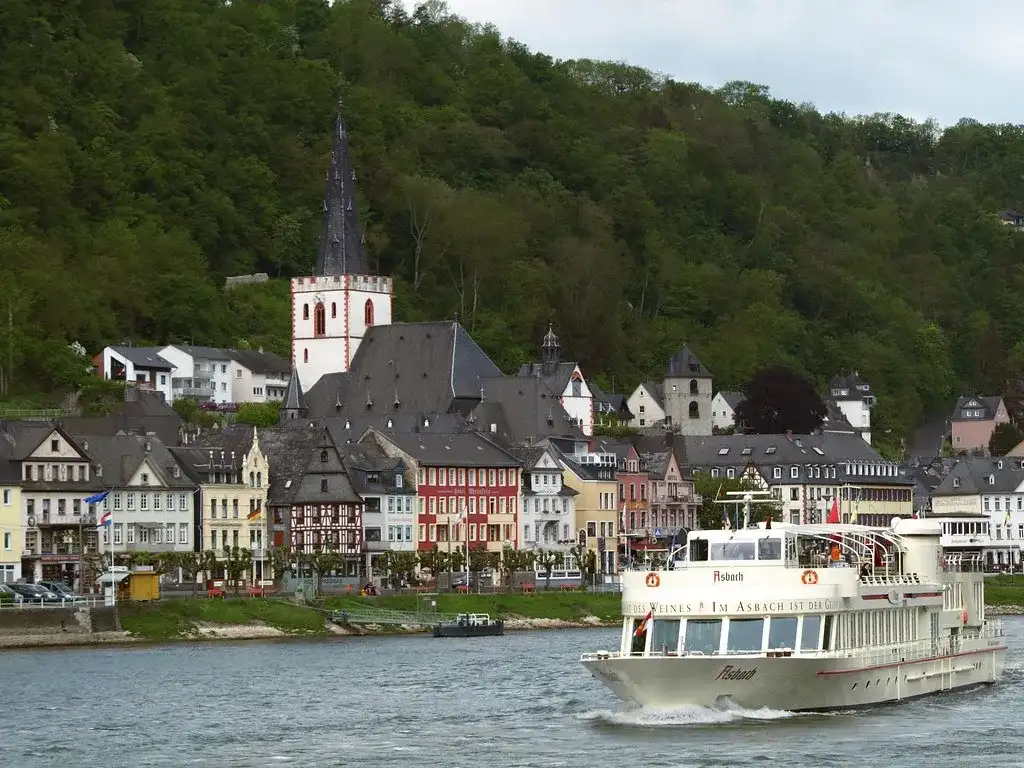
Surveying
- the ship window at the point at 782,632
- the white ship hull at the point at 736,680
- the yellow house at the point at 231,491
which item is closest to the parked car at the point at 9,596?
the yellow house at the point at 231,491

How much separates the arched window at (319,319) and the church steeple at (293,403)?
13.3m

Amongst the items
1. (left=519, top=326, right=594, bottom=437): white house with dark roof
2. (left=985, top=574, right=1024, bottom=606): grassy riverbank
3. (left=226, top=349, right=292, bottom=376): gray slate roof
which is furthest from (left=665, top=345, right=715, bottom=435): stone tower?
(left=985, top=574, right=1024, bottom=606): grassy riverbank

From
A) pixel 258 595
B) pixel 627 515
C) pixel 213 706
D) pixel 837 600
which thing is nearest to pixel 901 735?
pixel 837 600

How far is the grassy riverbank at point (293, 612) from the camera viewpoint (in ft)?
340

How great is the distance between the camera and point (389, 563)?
5054 inches

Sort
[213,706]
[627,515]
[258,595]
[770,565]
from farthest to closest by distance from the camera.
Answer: [627,515], [258,595], [213,706], [770,565]

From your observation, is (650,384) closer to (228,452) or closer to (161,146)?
(161,146)

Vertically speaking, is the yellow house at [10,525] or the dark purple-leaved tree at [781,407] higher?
the dark purple-leaved tree at [781,407]

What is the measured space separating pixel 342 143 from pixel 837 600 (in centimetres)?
11410

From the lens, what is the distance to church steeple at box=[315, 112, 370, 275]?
174125mm

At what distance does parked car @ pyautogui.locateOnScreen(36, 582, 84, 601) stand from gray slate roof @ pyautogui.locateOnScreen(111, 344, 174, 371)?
48.4 m

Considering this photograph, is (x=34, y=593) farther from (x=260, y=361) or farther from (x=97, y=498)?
(x=260, y=361)

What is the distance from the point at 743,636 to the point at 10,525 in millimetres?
60004

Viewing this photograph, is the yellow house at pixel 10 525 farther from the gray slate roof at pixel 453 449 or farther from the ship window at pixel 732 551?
the ship window at pixel 732 551
